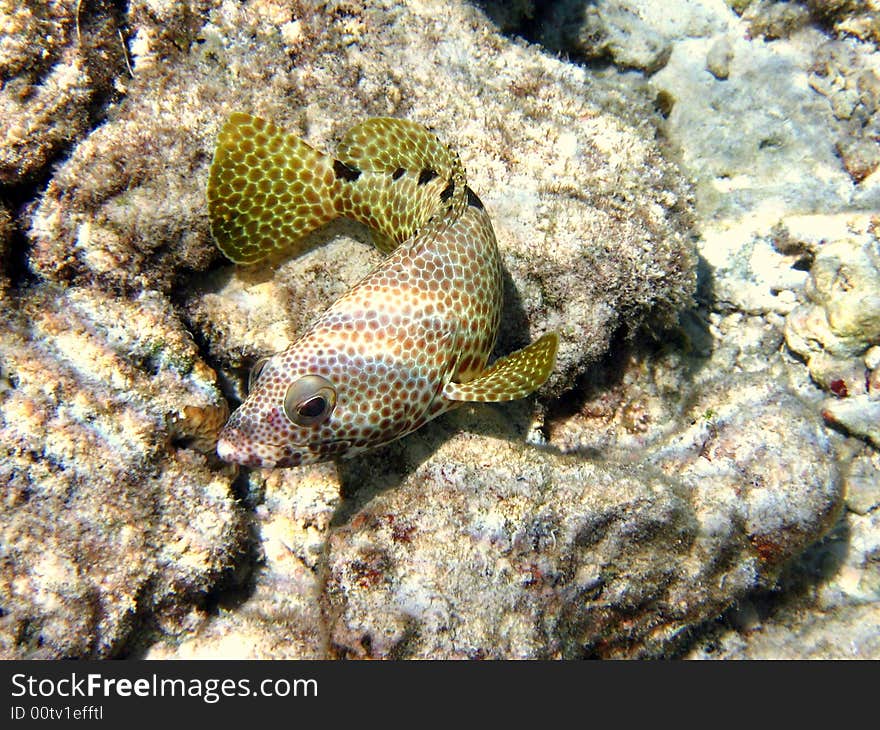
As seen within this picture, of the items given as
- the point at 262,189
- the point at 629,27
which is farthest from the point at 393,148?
the point at 629,27

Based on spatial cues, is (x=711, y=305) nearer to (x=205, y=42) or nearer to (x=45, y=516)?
(x=205, y=42)

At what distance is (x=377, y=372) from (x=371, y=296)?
49 centimetres

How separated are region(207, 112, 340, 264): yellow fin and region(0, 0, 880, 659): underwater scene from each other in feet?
0.07

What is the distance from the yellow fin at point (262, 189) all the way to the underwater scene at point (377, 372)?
22mm

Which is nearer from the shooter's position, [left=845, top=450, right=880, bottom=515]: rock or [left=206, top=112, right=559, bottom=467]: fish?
[left=206, top=112, right=559, bottom=467]: fish

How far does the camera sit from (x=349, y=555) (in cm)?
349

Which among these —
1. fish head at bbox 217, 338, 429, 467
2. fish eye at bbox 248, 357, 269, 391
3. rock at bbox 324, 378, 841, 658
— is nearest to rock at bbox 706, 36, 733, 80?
rock at bbox 324, 378, 841, 658

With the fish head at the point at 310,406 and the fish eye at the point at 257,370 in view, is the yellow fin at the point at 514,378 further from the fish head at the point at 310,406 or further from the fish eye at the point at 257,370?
the fish eye at the point at 257,370

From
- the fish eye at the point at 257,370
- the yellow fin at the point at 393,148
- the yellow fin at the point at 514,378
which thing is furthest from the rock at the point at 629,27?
the fish eye at the point at 257,370

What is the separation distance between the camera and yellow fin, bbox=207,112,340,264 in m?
3.73

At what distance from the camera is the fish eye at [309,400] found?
3111 millimetres

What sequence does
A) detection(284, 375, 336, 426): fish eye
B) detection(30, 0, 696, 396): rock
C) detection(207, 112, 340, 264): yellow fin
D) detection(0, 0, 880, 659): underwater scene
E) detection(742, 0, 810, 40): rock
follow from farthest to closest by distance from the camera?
detection(742, 0, 810, 40): rock < detection(30, 0, 696, 396): rock < detection(207, 112, 340, 264): yellow fin < detection(0, 0, 880, 659): underwater scene < detection(284, 375, 336, 426): fish eye

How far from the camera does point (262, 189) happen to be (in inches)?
152

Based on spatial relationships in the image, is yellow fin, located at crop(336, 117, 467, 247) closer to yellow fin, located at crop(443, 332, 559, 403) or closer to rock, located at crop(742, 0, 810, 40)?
yellow fin, located at crop(443, 332, 559, 403)
